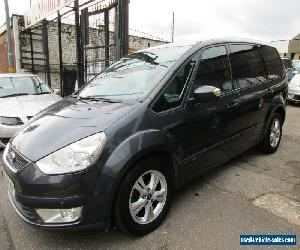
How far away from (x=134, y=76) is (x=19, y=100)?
376 cm

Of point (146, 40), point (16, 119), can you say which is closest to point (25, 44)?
point (146, 40)

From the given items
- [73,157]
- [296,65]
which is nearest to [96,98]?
[73,157]

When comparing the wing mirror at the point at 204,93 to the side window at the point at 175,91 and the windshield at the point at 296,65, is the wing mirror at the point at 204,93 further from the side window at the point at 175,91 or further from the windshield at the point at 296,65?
the windshield at the point at 296,65

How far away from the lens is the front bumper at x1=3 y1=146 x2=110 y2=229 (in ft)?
8.39

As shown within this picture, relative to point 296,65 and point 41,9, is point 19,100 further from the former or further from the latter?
point 296,65

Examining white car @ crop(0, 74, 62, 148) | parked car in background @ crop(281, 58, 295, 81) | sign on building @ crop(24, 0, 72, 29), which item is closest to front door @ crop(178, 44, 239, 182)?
parked car in background @ crop(281, 58, 295, 81)

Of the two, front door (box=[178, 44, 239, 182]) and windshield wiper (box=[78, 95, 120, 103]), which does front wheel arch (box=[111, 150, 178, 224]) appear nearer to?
front door (box=[178, 44, 239, 182])

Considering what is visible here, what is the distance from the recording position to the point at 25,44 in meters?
16.2

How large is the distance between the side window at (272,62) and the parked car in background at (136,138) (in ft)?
1.81

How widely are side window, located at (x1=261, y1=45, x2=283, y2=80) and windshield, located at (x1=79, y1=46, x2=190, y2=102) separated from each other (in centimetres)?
183

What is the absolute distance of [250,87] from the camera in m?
4.38

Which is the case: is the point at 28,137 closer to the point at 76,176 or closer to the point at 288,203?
the point at 76,176

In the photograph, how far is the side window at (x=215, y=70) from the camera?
143 inches

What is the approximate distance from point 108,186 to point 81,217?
0.33 meters
